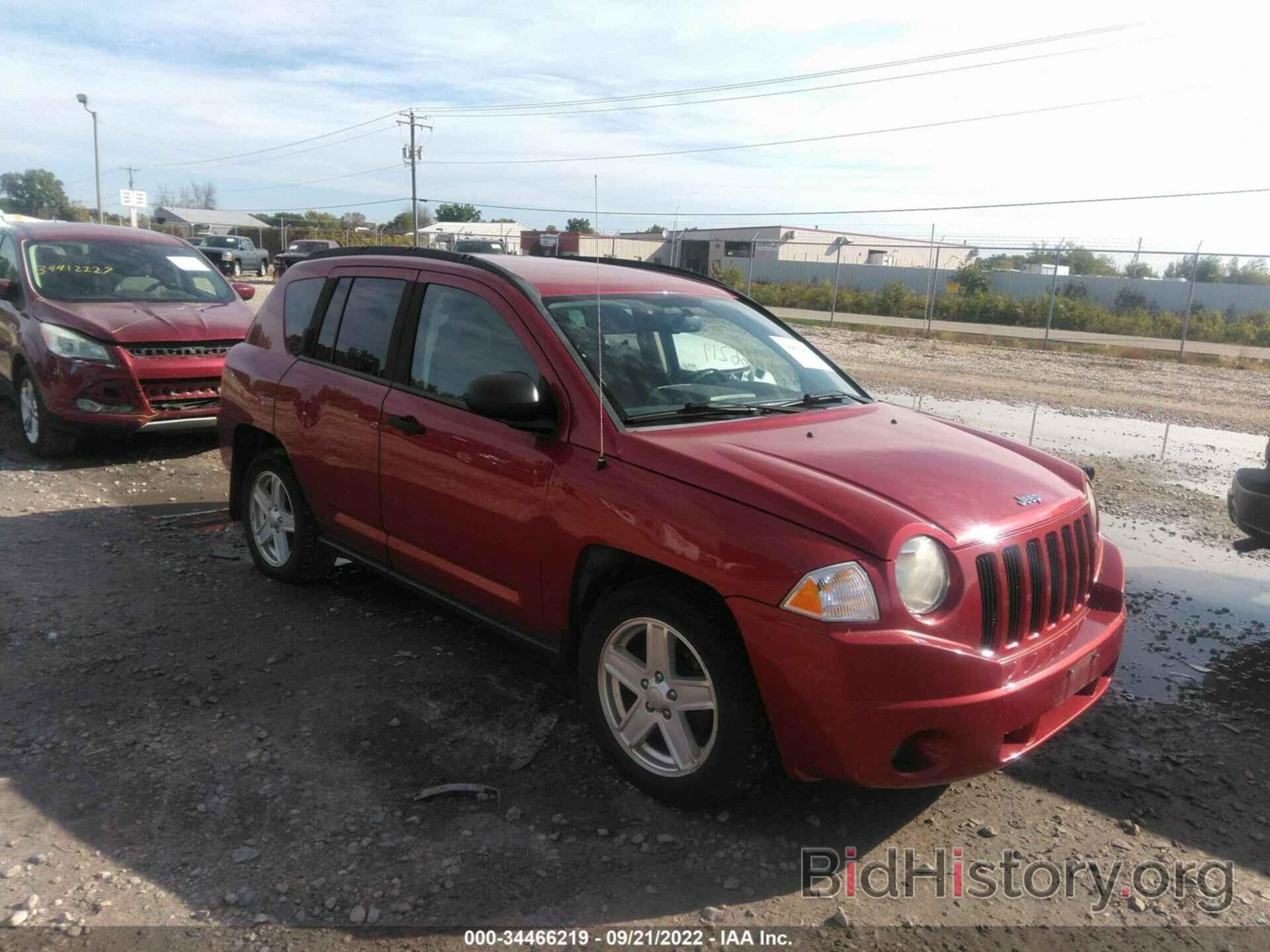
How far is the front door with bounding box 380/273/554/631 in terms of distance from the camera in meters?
3.76

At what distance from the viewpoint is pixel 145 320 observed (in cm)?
813

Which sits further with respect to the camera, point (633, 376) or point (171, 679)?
point (171, 679)

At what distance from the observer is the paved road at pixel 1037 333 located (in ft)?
75.8

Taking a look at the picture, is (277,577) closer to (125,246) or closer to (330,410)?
(330,410)

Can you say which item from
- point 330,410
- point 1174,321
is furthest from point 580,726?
point 1174,321

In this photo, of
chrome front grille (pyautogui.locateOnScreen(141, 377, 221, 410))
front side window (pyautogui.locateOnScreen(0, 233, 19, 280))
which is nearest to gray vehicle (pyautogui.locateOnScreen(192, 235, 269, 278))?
front side window (pyautogui.locateOnScreen(0, 233, 19, 280))

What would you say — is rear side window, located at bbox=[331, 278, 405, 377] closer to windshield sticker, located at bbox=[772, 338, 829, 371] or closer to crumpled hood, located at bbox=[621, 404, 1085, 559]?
crumpled hood, located at bbox=[621, 404, 1085, 559]

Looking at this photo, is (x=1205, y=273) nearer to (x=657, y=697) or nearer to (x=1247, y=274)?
(x=1247, y=274)

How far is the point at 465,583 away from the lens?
408 centimetres

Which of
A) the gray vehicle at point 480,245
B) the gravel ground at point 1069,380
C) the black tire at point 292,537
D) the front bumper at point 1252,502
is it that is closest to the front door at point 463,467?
the black tire at point 292,537

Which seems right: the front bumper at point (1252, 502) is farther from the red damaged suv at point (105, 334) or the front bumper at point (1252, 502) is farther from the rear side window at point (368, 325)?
the red damaged suv at point (105, 334)

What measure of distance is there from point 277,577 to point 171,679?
4.11 feet

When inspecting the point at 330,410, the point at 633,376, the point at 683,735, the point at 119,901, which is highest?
the point at 633,376

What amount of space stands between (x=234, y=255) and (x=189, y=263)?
33462 mm
